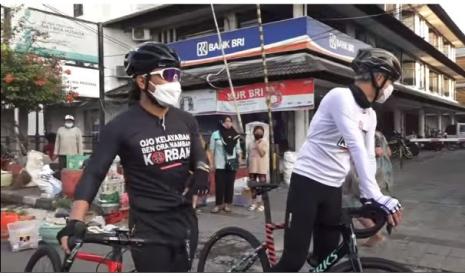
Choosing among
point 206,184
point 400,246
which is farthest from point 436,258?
point 206,184

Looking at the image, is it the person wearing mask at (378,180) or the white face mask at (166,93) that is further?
the person wearing mask at (378,180)

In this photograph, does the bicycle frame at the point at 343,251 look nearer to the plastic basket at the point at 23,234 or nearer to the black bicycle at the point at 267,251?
the black bicycle at the point at 267,251

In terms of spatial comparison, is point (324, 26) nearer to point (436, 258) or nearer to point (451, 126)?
point (451, 126)

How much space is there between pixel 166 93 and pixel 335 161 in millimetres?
741

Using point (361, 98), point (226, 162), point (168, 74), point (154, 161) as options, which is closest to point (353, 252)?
point (361, 98)

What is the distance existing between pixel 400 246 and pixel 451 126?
37.0 inches

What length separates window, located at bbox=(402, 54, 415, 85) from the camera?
2.45 m

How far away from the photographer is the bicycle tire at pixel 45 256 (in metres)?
1.85

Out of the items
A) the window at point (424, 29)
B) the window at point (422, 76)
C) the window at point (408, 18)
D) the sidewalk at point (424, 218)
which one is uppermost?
the window at point (408, 18)

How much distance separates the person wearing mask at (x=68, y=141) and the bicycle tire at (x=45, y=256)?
0.39 m

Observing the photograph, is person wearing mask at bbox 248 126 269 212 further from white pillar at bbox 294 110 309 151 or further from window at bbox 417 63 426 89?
window at bbox 417 63 426 89

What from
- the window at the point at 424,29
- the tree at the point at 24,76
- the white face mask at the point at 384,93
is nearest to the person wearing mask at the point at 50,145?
the tree at the point at 24,76

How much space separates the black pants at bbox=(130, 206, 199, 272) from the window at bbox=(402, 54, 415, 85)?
1429 millimetres

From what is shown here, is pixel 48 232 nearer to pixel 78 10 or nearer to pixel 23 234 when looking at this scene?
pixel 23 234
